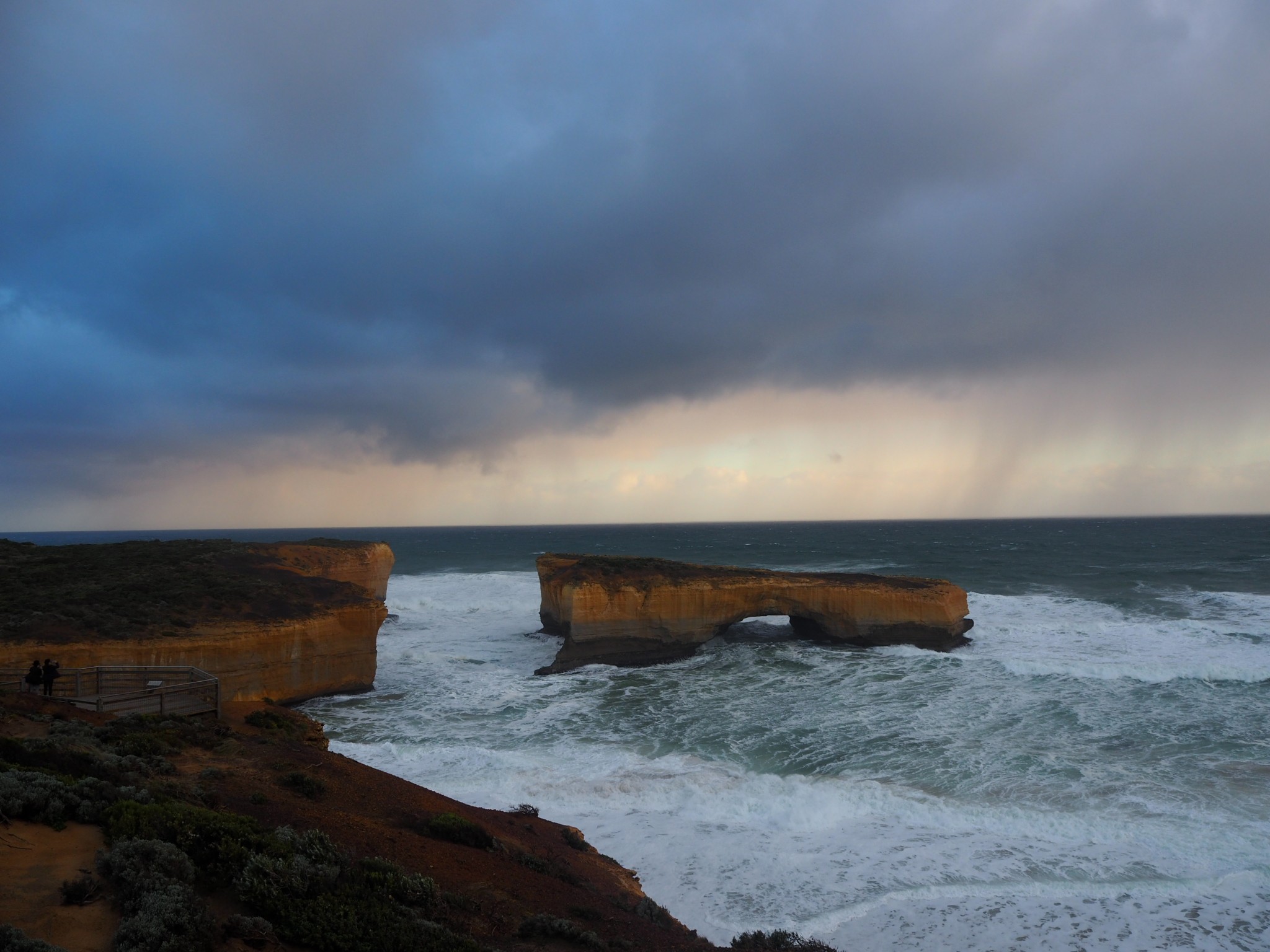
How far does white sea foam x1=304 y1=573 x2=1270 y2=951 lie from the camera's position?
10148 millimetres

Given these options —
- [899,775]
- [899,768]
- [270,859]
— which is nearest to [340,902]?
[270,859]

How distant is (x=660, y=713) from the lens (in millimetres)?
20094

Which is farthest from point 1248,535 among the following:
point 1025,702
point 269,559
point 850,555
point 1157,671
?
point 269,559

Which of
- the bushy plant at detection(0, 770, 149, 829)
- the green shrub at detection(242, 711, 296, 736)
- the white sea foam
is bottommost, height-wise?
the white sea foam

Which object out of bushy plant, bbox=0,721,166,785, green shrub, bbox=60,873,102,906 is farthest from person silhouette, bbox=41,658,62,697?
green shrub, bbox=60,873,102,906

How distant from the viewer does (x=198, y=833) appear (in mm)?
6965

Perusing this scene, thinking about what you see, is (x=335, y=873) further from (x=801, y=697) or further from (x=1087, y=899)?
(x=801, y=697)

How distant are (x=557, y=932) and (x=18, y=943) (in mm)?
4460

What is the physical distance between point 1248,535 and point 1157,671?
105 m

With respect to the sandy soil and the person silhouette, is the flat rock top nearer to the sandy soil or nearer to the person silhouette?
the person silhouette

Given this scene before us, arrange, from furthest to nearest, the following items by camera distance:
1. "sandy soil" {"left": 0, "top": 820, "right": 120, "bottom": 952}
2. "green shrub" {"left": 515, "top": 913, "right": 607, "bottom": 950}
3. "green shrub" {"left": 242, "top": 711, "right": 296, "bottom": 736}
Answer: "green shrub" {"left": 242, "top": 711, "right": 296, "bottom": 736} < "green shrub" {"left": 515, "top": 913, "right": 607, "bottom": 950} < "sandy soil" {"left": 0, "top": 820, "right": 120, "bottom": 952}

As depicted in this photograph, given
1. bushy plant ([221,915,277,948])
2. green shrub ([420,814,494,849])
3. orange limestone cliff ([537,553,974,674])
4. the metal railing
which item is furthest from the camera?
orange limestone cliff ([537,553,974,674])

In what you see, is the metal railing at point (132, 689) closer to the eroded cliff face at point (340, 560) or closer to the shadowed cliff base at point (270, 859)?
the shadowed cliff base at point (270, 859)

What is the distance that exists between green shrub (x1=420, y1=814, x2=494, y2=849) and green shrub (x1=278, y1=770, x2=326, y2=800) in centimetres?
180
